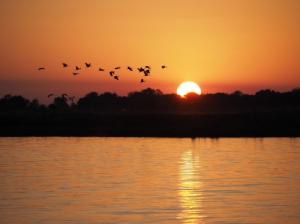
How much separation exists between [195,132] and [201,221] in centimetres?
6819

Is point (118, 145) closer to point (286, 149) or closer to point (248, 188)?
point (286, 149)

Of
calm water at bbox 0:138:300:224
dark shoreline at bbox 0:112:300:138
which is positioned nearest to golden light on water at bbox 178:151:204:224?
calm water at bbox 0:138:300:224

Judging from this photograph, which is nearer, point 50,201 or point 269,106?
point 50,201

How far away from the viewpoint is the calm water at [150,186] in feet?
90.5

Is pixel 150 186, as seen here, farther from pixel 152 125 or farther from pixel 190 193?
pixel 152 125

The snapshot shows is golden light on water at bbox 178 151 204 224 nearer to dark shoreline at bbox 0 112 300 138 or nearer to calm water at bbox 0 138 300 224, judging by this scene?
calm water at bbox 0 138 300 224

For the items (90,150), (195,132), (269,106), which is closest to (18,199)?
(90,150)

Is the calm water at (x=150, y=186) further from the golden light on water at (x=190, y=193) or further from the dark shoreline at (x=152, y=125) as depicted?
the dark shoreline at (x=152, y=125)

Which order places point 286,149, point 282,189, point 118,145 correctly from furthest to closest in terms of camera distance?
point 118,145 < point 286,149 < point 282,189

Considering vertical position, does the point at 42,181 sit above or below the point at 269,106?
below

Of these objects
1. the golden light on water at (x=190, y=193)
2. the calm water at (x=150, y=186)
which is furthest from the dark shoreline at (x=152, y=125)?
the golden light on water at (x=190, y=193)

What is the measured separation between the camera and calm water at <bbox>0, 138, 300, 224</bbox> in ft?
90.5

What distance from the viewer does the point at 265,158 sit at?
53344mm

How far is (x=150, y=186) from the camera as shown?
36594 mm
